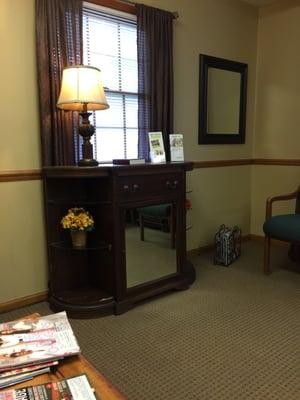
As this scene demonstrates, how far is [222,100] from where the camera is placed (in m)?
3.57

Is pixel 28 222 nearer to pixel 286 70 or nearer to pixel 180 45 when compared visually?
pixel 180 45

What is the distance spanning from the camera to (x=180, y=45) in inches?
122

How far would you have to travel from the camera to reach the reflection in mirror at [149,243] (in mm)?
2404

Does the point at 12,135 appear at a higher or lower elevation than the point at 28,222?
higher

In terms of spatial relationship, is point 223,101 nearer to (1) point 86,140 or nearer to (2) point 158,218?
(2) point 158,218

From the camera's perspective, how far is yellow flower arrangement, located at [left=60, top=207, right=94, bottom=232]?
7.53 ft

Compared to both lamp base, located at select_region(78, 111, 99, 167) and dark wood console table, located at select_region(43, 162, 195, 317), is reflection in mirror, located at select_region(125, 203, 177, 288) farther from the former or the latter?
lamp base, located at select_region(78, 111, 99, 167)

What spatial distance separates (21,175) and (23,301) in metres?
0.88

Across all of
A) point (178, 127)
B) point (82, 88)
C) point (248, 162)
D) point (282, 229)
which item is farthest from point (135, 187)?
point (248, 162)

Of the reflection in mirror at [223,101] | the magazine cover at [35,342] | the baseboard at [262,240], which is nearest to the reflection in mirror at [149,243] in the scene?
the magazine cover at [35,342]

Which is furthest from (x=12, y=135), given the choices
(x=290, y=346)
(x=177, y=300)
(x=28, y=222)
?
(x=290, y=346)

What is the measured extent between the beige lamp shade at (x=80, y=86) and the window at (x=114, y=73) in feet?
1.50

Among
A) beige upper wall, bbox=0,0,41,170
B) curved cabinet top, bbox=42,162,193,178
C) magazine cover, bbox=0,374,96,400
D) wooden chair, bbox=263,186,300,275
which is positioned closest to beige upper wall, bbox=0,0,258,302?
beige upper wall, bbox=0,0,41,170

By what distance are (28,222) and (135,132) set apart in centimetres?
113
